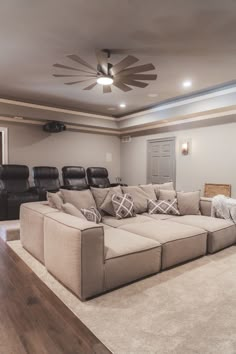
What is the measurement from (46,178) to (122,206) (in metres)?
3.11

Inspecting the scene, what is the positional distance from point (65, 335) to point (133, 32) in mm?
2908

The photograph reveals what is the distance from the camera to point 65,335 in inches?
64.6

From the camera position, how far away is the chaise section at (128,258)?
2211 mm

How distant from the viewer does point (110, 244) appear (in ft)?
7.85

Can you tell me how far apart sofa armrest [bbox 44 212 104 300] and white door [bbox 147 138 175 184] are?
4.40 meters

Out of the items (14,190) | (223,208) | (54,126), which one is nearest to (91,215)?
(223,208)

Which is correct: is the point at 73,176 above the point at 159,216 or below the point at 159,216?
above

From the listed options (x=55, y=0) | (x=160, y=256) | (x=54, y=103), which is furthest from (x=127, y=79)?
(x=54, y=103)

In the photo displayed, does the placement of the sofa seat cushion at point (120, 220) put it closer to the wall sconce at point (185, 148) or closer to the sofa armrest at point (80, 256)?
the sofa armrest at point (80, 256)

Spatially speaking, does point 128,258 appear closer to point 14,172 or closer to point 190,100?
point 190,100

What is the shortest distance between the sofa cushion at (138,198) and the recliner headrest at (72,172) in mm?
2763

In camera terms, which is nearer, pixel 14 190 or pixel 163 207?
pixel 163 207

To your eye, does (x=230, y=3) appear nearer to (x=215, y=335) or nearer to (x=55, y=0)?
(x=55, y=0)

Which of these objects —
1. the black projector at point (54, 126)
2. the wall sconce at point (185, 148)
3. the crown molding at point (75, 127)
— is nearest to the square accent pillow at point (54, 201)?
the black projector at point (54, 126)
